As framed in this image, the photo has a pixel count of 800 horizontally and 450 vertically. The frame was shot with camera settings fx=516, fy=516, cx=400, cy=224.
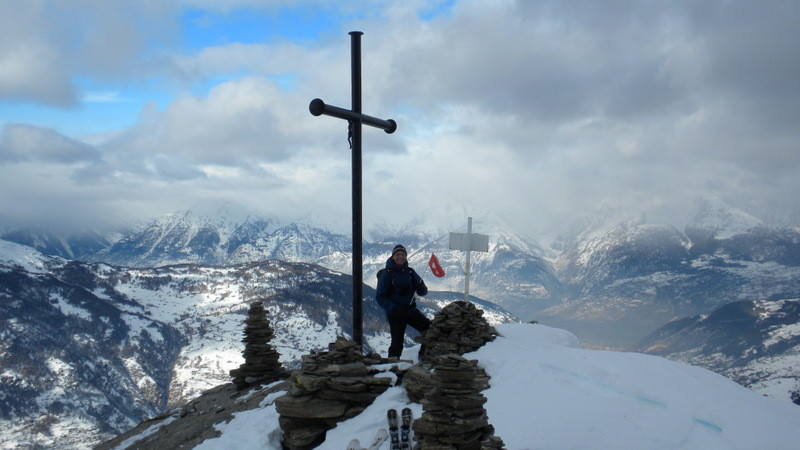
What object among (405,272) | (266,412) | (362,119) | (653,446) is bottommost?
(266,412)

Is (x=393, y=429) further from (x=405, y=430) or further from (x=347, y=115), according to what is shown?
(x=347, y=115)

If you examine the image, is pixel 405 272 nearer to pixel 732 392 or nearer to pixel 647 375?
pixel 647 375

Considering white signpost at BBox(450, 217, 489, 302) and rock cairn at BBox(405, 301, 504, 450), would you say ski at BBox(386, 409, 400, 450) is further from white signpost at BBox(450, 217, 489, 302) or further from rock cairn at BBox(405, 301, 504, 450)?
white signpost at BBox(450, 217, 489, 302)

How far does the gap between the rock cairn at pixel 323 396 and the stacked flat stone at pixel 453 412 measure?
375cm

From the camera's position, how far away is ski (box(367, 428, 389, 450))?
1221cm

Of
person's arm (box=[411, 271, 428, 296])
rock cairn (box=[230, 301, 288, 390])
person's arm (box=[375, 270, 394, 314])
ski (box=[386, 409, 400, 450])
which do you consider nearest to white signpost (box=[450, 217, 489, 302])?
person's arm (box=[411, 271, 428, 296])

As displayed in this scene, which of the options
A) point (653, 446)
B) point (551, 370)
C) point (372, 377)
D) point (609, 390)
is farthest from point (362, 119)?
point (653, 446)

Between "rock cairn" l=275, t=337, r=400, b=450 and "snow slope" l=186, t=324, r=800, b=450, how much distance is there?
0.44 metres

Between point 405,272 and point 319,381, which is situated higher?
point 405,272

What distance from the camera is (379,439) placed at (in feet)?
40.6

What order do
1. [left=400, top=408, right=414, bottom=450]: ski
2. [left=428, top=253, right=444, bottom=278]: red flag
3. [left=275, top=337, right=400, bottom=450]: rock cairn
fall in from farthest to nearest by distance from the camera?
[left=428, top=253, right=444, bottom=278]: red flag < [left=275, top=337, right=400, bottom=450]: rock cairn < [left=400, top=408, right=414, bottom=450]: ski

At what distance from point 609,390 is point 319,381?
7.70 meters

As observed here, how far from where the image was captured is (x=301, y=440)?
1387 centimetres

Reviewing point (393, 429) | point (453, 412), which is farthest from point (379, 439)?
point (453, 412)
